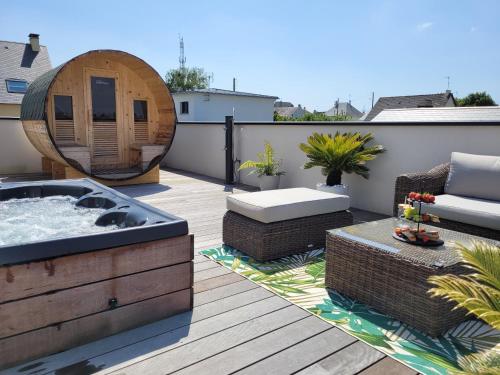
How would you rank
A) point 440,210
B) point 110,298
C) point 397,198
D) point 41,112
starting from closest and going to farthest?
point 110,298 < point 440,210 < point 397,198 < point 41,112

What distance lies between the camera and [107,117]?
7941 mm

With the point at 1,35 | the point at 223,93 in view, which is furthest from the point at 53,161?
the point at 1,35

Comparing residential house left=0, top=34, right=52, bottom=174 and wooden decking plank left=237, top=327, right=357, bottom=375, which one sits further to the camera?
Result: residential house left=0, top=34, right=52, bottom=174

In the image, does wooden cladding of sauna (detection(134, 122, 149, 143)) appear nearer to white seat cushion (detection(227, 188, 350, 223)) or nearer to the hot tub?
white seat cushion (detection(227, 188, 350, 223))

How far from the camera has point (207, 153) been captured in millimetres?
8328

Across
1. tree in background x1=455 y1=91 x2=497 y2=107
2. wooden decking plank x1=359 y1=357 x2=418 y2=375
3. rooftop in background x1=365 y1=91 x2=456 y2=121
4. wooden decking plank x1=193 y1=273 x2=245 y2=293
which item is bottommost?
wooden decking plank x1=359 y1=357 x2=418 y2=375

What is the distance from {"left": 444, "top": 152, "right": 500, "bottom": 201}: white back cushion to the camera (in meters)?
Answer: 3.30

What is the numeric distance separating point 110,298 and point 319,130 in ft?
14.3

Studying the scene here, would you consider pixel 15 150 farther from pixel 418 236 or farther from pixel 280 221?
pixel 418 236

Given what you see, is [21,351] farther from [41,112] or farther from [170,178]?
[170,178]

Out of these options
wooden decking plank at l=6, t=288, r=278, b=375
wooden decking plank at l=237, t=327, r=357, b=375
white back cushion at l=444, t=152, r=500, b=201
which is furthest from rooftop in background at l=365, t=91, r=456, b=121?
wooden decking plank at l=237, t=327, r=357, b=375

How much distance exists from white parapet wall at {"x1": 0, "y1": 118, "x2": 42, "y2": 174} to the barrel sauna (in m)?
0.44

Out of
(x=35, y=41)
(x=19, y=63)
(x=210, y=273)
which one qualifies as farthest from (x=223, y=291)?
(x=35, y=41)

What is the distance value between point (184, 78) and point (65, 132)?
35.1 metres
